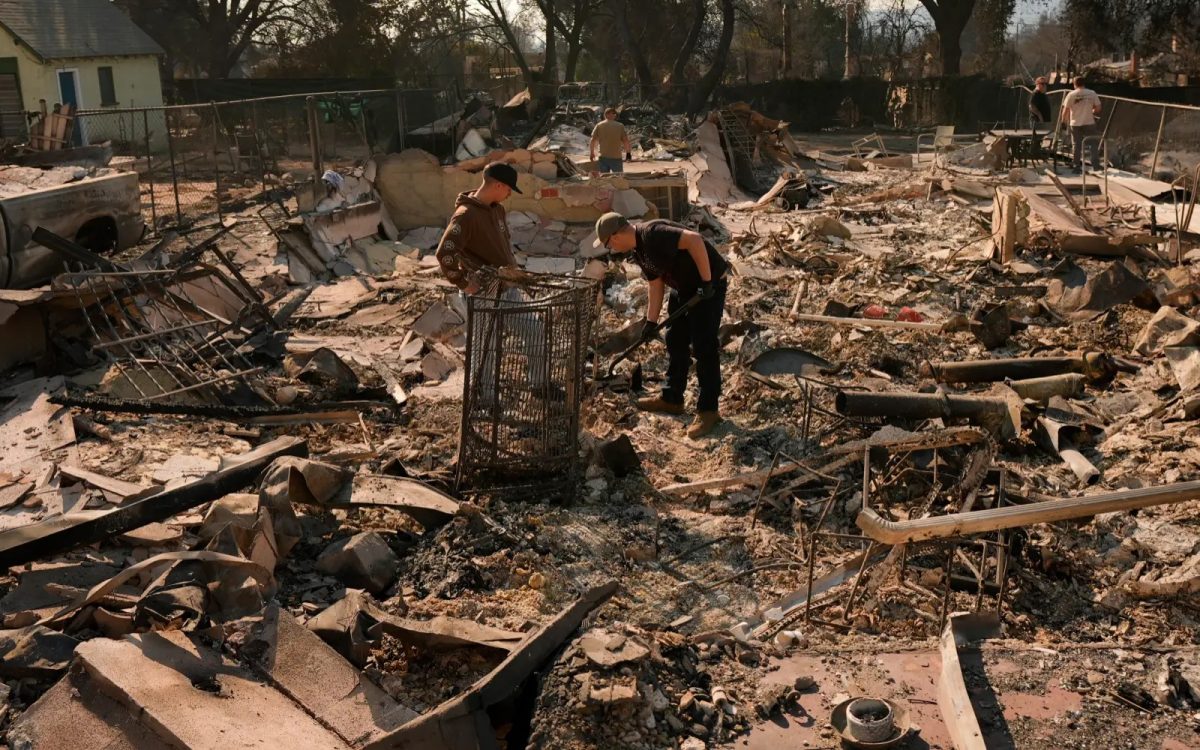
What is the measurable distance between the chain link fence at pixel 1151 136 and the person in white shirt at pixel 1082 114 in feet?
0.73

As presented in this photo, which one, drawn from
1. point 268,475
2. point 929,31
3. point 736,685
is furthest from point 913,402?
point 929,31

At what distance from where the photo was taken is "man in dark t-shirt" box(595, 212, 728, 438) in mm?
7273

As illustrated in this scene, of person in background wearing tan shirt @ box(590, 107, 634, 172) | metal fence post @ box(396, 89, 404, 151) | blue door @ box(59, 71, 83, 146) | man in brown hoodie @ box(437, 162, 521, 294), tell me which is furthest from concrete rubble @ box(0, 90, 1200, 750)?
blue door @ box(59, 71, 83, 146)

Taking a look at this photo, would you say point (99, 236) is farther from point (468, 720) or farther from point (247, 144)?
point (468, 720)

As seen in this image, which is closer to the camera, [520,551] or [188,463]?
[520,551]

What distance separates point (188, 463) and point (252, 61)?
4840 cm

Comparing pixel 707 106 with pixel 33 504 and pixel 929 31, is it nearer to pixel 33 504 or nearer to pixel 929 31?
pixel 929 31

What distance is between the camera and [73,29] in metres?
32.8

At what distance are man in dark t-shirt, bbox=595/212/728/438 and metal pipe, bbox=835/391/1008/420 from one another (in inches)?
40.8

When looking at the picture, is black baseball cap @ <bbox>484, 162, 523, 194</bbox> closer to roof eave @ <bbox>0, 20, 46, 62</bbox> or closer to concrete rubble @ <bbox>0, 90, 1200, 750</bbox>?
concrete rubble @ <bbox>0, 90, 1200, 750</bbox>

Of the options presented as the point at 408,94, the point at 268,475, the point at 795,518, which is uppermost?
the point at 408,94

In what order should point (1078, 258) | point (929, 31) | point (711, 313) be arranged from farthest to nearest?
point (929, 31) → point (1078, 258) → point (711, 313)

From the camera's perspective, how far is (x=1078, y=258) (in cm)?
1227

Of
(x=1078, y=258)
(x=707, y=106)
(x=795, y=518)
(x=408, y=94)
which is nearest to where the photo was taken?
(x=795, y=518)
